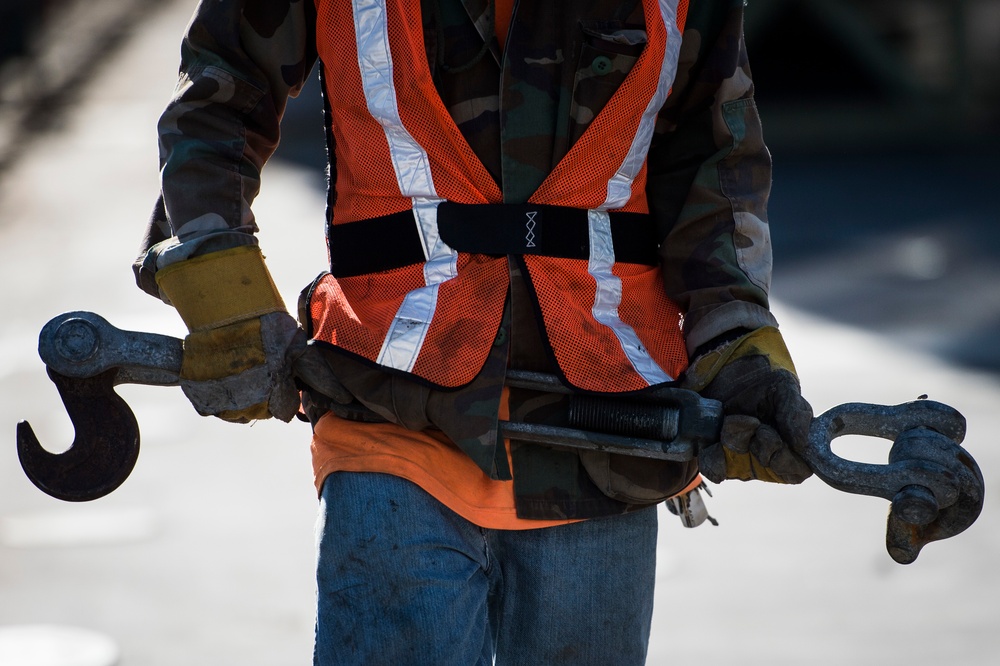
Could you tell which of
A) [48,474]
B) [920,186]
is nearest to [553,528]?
[48,474]

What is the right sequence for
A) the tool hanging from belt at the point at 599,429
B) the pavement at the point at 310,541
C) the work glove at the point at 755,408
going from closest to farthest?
the tool hanging from belt at the point at 599,429, the work glove at the point at 755,408, the pavement at the point at 310,541

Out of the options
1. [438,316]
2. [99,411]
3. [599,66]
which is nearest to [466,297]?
[438,316]

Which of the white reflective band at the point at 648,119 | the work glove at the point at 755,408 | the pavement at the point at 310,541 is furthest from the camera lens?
the pavement at the point at 310,541

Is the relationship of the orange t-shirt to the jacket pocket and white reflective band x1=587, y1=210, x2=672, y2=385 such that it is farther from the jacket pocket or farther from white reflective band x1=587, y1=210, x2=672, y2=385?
the jacket pocket

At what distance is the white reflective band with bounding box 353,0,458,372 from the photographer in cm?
235

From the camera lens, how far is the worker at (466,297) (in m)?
2.34

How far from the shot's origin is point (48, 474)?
2369mm

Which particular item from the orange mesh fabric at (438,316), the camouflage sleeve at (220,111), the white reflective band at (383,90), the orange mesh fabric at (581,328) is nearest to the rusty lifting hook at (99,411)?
the camouflage sleeve at (220,111)

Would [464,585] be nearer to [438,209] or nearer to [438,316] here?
[438,316]

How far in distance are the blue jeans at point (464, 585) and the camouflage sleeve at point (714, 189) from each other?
40 centimetres

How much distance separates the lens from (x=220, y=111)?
242 cm

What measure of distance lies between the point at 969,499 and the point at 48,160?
33.3 feet

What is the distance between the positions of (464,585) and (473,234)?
56 cm

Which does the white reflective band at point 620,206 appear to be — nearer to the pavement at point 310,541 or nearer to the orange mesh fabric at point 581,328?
the orange mesh fabric at point 581,328
